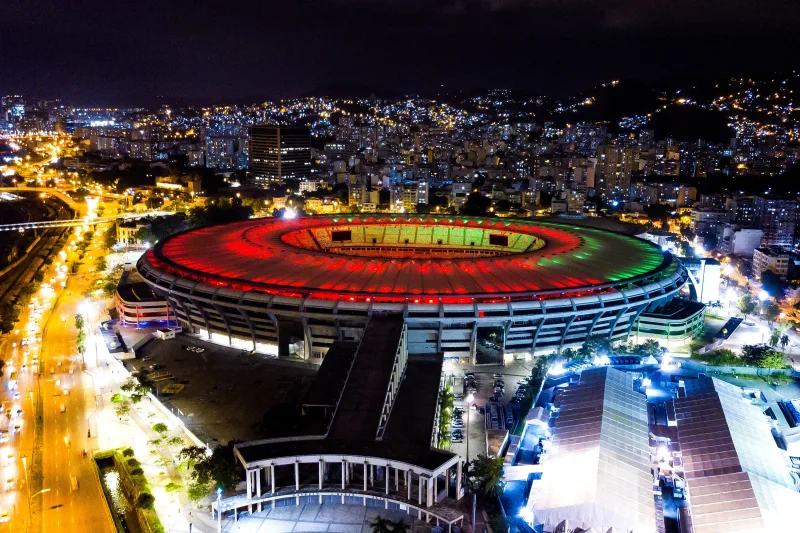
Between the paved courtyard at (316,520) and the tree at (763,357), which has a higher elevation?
the tree at (763,357)

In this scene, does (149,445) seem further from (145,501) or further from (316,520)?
(316,520)

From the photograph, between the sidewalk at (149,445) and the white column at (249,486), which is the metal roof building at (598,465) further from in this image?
the sidewalk at (149,445)

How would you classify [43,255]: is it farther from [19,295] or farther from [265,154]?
[265,154]

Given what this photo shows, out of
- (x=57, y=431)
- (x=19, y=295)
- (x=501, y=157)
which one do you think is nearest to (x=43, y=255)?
(x=19, y=295)

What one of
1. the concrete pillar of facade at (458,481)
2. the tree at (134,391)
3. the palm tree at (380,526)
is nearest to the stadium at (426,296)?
the tree at (134,391)

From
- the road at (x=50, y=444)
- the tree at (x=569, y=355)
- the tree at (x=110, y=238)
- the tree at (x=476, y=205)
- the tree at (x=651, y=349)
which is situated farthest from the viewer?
the tree at (x=476, y=205)

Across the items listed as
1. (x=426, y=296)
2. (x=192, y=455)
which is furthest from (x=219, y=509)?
(x=426, y=296)

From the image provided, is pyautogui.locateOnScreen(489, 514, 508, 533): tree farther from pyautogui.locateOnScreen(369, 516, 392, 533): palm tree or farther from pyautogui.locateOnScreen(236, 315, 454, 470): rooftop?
pyautogui.locateOnScreen(369, 516, 392, 533): palm tree
